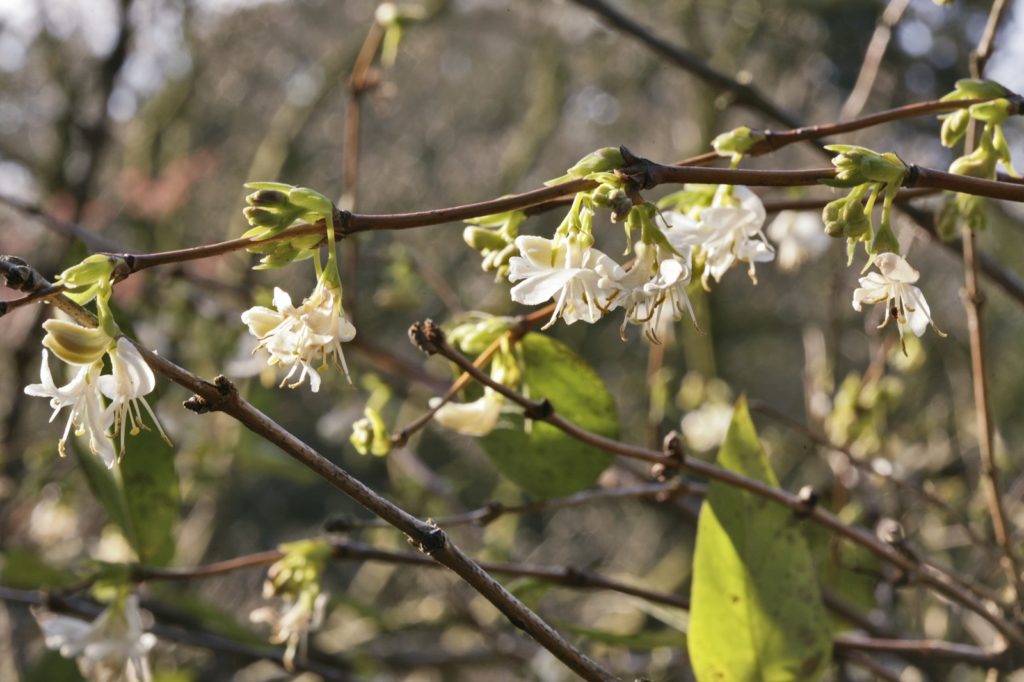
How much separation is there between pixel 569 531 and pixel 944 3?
369 centimetres

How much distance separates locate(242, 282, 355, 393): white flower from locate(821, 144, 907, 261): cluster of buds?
0.28 meters

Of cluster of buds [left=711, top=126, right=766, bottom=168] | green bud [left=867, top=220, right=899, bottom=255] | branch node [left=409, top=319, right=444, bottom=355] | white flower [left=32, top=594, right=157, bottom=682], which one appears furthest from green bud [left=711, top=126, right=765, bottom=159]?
white flower [left=32, top=594, right=157, bottom=682]

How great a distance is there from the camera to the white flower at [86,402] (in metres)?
0.61

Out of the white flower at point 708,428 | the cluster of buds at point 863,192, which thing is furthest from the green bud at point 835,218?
the white flower at point 708,428

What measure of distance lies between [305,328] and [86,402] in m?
0.14

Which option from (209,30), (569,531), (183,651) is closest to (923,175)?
(183,651)

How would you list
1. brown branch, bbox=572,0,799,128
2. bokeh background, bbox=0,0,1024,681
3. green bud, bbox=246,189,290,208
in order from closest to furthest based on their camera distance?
green bud, bbox=246,189,290,208 → brown branch, bbox=572,0,799,128 → bokeh background, bbox=0,0,1024,681

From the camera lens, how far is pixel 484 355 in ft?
2.72

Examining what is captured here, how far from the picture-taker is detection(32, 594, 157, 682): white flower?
894 mm

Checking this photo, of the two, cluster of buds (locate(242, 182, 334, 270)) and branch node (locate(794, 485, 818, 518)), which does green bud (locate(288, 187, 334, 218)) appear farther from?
branch node (locate(794, 485, 818, 518))

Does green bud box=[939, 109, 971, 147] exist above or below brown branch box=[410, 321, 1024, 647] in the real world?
above

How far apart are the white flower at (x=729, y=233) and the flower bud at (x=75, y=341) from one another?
1.24ft

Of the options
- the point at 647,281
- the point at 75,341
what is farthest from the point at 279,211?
the point at 647,281

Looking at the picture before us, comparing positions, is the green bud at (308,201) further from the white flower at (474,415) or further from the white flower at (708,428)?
the white flower at (708,428)
